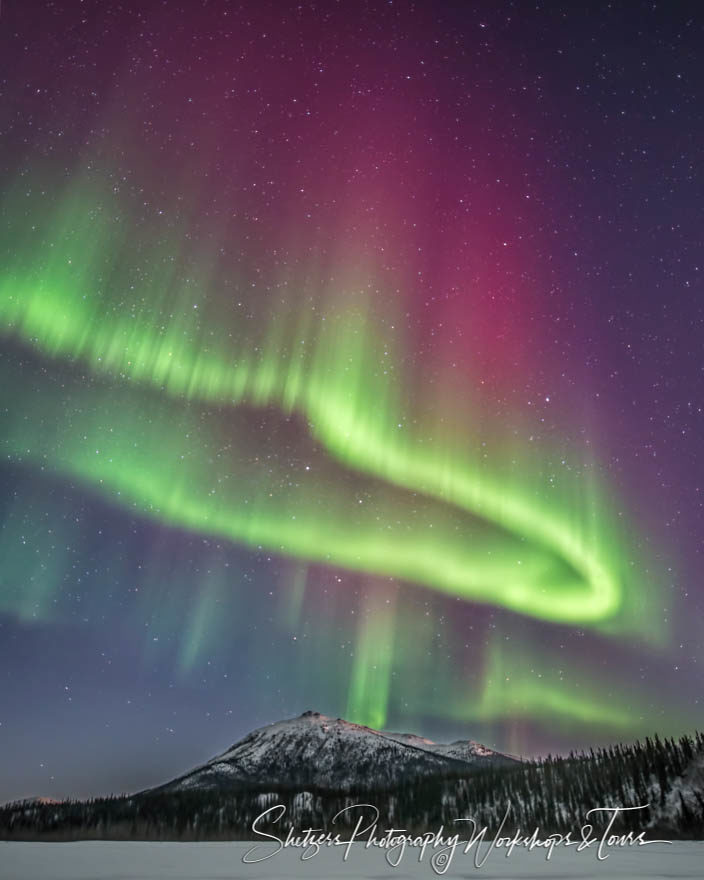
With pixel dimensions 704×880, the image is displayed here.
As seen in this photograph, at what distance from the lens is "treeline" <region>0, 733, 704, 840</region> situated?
272 ft

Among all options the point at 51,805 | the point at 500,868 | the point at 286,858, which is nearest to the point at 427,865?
the point at 500,868

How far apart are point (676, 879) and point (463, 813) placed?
126m

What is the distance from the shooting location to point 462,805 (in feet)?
421

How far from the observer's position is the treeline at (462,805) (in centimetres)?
8281

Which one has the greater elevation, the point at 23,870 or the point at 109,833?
the point at 23,870

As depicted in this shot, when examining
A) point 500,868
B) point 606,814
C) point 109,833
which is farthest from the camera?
point 109,833

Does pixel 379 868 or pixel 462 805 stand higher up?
pixel 379 868

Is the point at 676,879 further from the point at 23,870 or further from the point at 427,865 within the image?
the point at 23,870

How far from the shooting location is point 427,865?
25.6 metres

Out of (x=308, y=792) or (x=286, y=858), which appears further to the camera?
(x=308, y=792)

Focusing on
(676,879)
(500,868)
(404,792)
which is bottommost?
(404,792)

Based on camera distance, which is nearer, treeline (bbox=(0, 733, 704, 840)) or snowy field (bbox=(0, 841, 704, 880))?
snowy field (bbox=(0, 841, 704, 880))

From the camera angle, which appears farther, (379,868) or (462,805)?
(462,805)

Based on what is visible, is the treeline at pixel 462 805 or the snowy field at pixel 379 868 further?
the treeline at pixel 462 805
